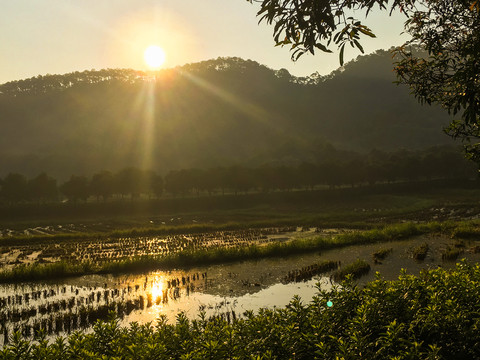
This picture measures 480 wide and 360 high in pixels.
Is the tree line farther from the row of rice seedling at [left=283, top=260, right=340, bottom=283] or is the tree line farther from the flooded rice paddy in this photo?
the row of rice seedling at [left=283, top=260, right=340, bottom=283]

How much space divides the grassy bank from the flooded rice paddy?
1677 mm

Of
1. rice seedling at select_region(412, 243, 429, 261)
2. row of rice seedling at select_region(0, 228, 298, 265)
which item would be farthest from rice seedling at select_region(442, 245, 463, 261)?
row of rice seedling at select_region(0, 228, 298, 265)

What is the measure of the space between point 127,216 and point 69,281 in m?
64.3

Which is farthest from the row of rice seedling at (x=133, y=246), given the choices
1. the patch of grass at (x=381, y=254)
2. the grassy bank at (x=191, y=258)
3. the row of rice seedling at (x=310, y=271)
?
the patch of grass at (x=381, y=254)

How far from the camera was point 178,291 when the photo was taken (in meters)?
25.2

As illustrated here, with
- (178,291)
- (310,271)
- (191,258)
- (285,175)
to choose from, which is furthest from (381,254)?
(285,175)

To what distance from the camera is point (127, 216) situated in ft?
304

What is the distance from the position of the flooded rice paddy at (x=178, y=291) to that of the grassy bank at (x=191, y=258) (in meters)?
1.68

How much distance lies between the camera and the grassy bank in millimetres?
31219

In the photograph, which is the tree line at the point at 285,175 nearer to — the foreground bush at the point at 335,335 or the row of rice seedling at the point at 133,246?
the row of rice seedling at the point at 133,246

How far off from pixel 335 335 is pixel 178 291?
1755 centimetres

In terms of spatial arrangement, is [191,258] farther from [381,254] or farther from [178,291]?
[381,254]

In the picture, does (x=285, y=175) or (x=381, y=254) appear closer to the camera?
(x=381, y=254)

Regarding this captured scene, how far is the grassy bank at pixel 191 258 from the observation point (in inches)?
1229
